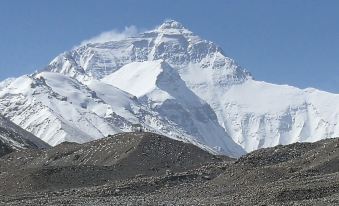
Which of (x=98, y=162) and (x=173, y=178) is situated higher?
(x=98, y=162)

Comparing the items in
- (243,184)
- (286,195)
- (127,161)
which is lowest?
(286,195)

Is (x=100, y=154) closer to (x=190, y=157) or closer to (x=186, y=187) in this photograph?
(x=190, y=157)

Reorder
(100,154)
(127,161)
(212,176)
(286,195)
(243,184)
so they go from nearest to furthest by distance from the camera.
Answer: (286,195) < (243,184) < (212,176) < (127,161) < (100,154)

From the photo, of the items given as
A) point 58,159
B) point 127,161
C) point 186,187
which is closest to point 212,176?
point 186,187

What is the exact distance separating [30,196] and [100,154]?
35.3 metres

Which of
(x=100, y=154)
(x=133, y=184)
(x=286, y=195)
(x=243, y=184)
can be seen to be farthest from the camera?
(x=100, y=154)

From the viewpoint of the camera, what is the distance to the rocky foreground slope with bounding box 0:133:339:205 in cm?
6056

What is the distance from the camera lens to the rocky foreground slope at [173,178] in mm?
60562

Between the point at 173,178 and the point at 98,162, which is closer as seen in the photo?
the point at 173,178

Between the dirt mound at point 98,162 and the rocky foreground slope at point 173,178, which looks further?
the dirt mound at point 98,162

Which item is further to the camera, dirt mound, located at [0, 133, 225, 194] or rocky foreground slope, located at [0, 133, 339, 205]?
dirt mound, located at [0, 133, 225, 194]

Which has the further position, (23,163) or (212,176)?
(23,163)

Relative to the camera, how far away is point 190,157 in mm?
105438

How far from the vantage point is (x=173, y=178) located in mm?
79875
